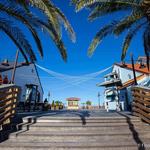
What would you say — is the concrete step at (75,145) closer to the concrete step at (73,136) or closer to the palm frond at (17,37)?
the concrete step at (73,136)

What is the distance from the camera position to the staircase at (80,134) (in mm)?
6223

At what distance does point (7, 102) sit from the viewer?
8.20 metres

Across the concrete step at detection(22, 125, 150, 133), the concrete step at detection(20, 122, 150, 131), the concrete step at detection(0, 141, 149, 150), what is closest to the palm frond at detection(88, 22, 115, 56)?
the concrete step at detection(20, 122, 150, 131)

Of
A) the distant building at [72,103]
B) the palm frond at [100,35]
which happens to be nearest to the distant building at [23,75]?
the distant building at [72,103]

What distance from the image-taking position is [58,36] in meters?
A: 9.00

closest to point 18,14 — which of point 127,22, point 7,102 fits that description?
point 7,102

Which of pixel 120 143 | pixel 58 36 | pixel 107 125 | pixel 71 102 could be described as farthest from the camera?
pixel 71 102

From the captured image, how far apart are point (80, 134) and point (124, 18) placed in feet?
21.4

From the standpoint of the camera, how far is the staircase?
6223mm

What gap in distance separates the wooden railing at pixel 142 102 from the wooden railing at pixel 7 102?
4.89 meters

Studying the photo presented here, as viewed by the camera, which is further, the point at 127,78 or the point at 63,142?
the point at 127,78

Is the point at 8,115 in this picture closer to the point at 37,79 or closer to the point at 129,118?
the point at 129,118

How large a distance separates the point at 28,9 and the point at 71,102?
29529 millimetres

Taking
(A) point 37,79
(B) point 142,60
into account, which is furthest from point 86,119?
(A) point 37,79
